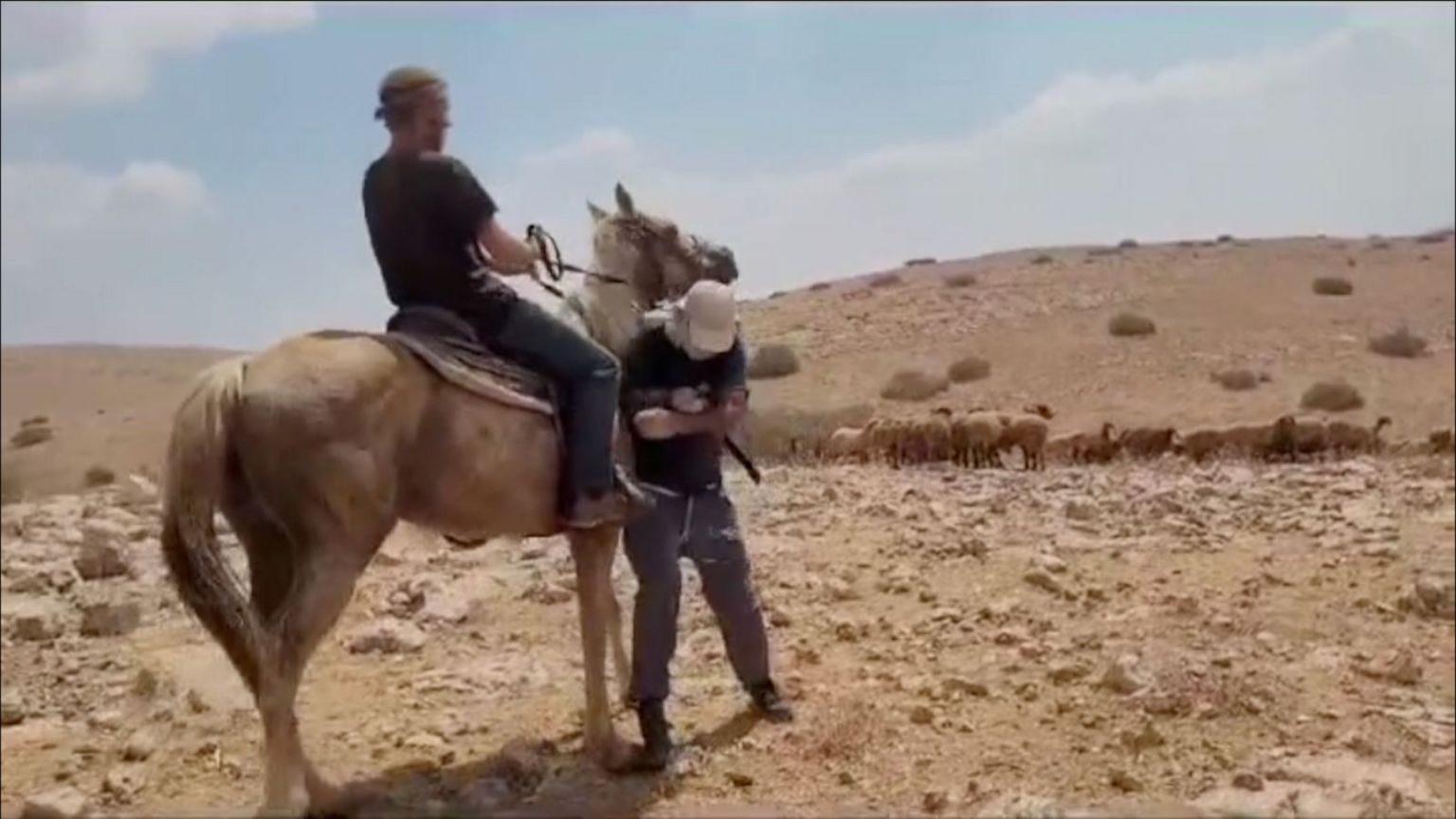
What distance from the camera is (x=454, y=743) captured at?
657 centimetres

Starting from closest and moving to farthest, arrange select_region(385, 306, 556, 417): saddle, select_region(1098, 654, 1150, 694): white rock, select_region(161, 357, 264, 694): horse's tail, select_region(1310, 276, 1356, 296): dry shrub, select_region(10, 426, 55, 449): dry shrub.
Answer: select_region(161, 357, 264, 694): horse's tail, select_region(385, 306, 556, 417): saddle, select_region(1098, 654, 1150, 694): white rock, select_region(10, 426, 55, 449): dry shrub, select_region(1310, 276, 1356, 296): dry shrub

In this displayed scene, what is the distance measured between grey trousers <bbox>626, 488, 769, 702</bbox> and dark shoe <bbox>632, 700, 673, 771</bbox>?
1.6 inches

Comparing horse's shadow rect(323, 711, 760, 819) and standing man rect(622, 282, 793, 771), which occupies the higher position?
standing man rect(622, 282, 793, 771)

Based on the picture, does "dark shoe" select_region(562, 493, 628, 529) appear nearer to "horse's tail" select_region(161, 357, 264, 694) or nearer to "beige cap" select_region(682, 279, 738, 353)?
"beige cap" select_region(682, 279, 738, 353)

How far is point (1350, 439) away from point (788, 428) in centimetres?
493

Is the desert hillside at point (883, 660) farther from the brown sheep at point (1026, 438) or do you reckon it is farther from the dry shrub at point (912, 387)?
the dry shrub at point (912, 387)

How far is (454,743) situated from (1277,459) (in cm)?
950

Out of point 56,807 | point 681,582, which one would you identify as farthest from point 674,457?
point 56,807

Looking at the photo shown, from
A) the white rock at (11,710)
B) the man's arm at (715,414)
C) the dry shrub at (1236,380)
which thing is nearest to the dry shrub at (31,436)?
the dry shrub at (1236,380)

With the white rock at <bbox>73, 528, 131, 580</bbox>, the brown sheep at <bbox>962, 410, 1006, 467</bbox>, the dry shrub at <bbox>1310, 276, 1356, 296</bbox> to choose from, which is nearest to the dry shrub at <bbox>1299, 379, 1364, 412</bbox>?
the brown sheep at <bbox>962, 410, 1006, 467</bbox>

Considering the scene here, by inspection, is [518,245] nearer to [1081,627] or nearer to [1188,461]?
[1081,627]

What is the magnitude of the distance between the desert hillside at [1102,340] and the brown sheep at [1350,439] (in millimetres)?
2776

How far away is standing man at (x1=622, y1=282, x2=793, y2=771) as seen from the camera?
239 inches

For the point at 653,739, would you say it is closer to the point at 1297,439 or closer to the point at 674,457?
the point at 674,457
